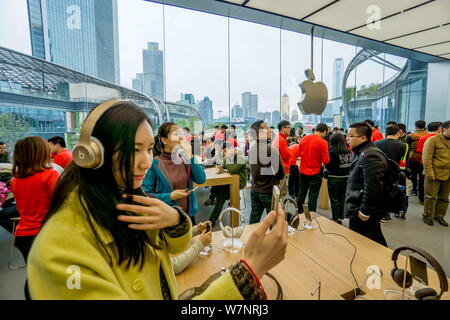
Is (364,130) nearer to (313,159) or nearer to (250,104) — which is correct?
(313,159)

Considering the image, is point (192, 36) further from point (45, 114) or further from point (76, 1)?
point (45, 114)

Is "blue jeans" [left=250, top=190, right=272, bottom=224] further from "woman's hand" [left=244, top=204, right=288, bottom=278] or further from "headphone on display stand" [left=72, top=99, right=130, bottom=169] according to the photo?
"headphone on display stand" [left=72, top=99, right=130, bottom=169]

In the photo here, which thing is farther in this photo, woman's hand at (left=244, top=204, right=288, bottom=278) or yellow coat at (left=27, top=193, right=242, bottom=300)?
woman's hand at (left=244, top=204, right=288, bottom=278)

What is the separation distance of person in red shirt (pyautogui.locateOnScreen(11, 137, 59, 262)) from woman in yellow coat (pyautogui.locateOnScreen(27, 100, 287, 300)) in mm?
1670

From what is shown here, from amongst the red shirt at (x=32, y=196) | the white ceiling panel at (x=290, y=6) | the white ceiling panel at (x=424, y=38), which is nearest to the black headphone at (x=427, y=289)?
the red shirt at (x=32, y=196)

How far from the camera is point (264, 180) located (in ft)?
8.87

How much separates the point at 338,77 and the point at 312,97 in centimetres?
746

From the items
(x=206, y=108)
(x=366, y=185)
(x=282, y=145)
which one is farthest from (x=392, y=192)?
(x=206, y=108)

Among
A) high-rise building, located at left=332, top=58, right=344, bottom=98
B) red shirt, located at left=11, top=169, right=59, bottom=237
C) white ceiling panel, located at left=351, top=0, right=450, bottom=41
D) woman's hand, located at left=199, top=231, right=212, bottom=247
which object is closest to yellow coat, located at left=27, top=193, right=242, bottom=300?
woman's hand, located at left=199, top=231, right=212, bottom=247

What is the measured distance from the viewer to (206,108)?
19.9ft

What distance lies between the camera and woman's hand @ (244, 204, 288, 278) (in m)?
0.56
